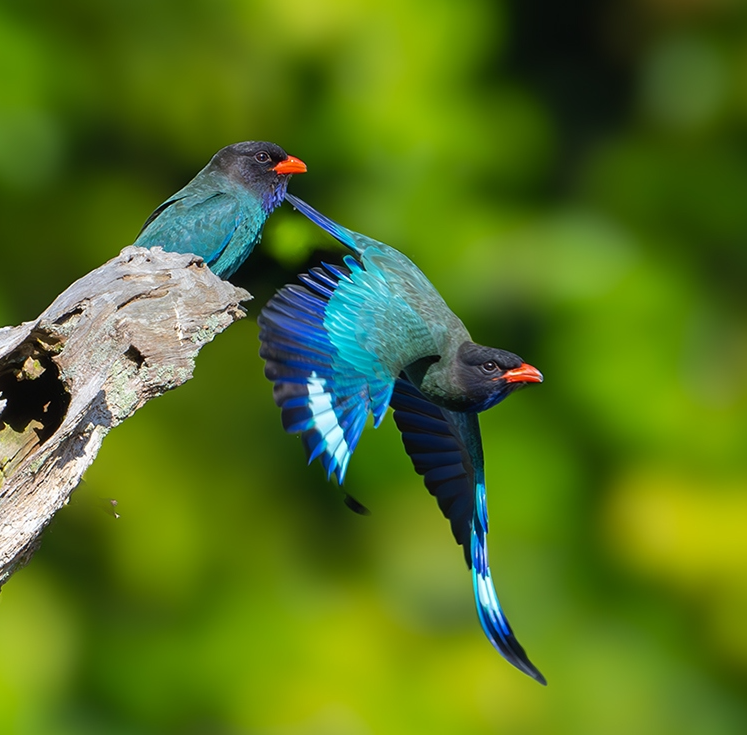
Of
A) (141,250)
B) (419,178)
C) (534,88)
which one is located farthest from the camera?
(534,88)

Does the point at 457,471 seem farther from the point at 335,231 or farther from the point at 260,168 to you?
the point at 260,168

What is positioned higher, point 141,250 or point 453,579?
point 141,250

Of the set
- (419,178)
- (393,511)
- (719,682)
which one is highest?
(419,178)

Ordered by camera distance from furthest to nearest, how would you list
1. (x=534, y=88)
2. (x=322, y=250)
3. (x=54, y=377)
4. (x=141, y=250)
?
(x=534, y=88)
(x=322, y=250)
(x=141, y=250)
(x=54, y=377)

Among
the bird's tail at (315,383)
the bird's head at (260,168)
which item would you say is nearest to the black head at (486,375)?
the bird's tail at (315,383)

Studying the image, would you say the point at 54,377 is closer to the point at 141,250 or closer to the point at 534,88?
the point at 141,250

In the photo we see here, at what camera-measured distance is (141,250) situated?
10.3 feet

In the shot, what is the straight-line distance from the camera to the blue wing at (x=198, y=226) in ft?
12.7

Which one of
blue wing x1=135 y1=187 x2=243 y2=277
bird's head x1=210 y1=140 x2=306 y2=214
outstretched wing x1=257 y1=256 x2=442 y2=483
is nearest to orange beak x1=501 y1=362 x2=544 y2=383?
outstretched wing x1=257 y1=256 x2=442 y2=483

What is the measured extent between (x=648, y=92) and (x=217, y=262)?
11.2 feet

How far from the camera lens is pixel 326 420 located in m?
3.07

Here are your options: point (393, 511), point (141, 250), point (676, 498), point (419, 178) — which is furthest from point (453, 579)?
point (141, 250)

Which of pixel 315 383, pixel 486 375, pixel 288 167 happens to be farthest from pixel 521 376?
pixel 288 167

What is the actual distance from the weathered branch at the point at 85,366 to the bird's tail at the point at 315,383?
5.2 inches
